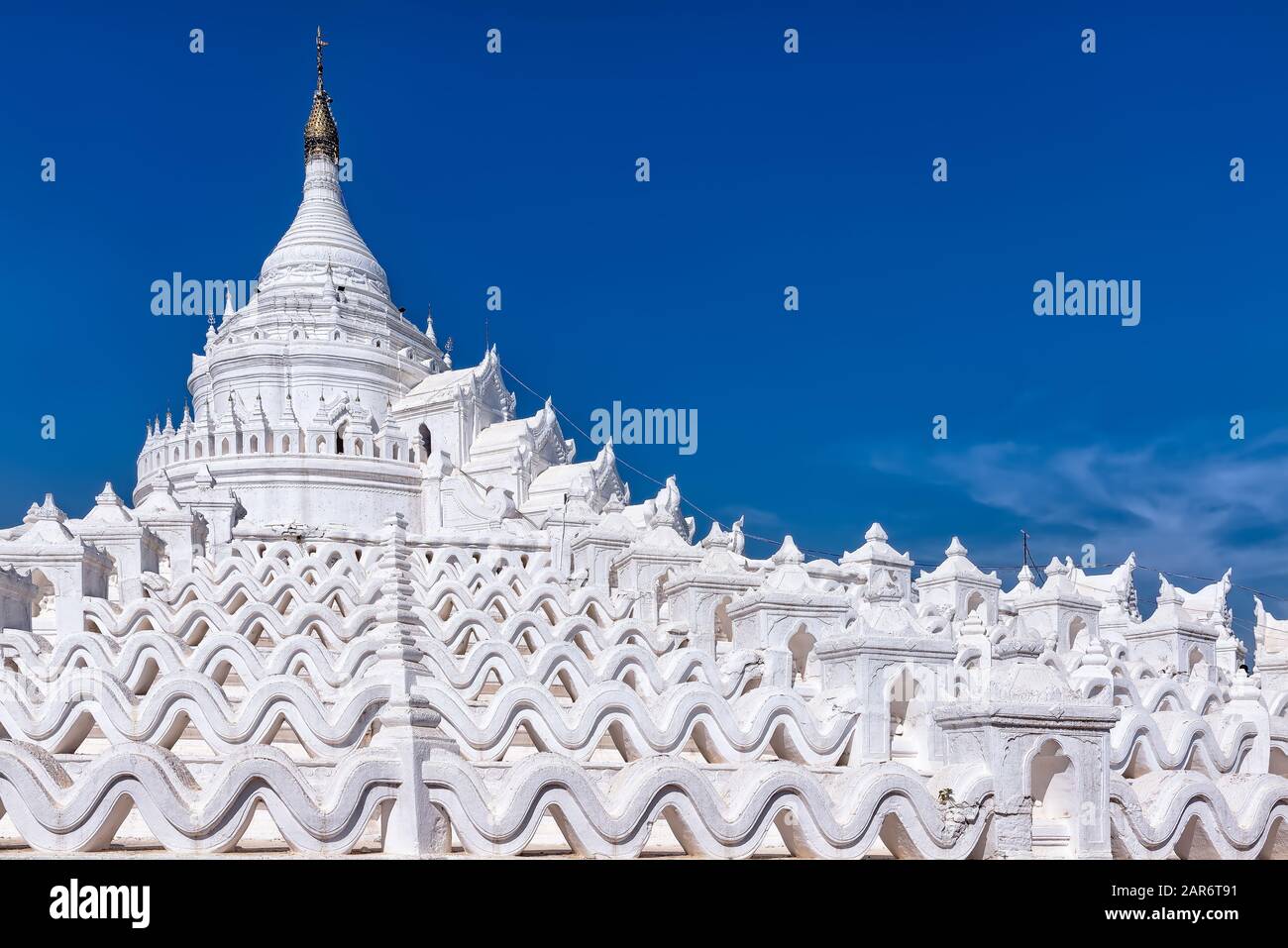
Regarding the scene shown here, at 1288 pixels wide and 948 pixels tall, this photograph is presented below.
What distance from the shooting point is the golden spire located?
48.0 meters

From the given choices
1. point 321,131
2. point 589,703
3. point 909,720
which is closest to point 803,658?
point 909,720

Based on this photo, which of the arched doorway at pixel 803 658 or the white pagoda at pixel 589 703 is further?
the arched doorway at pixel 803 658

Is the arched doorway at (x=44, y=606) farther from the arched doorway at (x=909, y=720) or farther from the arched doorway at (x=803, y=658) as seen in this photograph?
the arched doorway at (x=909, y=720)

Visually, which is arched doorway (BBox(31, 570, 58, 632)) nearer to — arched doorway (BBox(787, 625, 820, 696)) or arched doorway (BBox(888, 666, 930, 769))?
arched doorway (BBox(787, 625, 820, 696))

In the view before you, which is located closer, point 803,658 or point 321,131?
point 803,658

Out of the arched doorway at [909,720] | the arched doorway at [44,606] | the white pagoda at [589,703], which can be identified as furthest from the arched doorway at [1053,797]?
the arched doorway at [44,606]

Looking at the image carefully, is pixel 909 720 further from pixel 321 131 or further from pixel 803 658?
pixel 321 131

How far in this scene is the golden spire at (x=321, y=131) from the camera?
157 ft

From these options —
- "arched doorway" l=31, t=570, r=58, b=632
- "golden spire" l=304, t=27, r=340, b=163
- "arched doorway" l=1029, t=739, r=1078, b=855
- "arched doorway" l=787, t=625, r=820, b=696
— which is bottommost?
"arched doorway" l=1029, t=739, r=1078, b=855

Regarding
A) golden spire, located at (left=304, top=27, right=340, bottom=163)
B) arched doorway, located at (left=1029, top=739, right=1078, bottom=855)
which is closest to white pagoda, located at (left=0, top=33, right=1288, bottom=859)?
arched doorway, located at (left=1029, top=739, right=1078, bottom=855)

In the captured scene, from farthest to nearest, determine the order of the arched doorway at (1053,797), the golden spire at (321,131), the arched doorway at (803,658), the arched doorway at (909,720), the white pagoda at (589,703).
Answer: the golden spire at (321,131) → the arched doorway at (803,658) → the arched doorway at (909,720) → the arched doorway at (1053,797) → the white pagoda at (589,703)

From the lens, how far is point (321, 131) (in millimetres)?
48188
